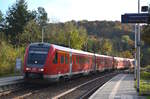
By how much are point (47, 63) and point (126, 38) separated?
122 m

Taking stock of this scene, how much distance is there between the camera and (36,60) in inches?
908

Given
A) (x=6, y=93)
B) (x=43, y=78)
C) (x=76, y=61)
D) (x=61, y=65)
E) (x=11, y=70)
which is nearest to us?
(x=6, y=93)

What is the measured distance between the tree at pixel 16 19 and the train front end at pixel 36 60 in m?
51.6

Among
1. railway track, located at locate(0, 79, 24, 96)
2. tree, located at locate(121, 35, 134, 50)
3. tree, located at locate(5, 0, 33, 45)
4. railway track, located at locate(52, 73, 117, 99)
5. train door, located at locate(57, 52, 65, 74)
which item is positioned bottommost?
railway track, located at locate(52, 73, 117, 99)

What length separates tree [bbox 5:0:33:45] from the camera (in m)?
76.8

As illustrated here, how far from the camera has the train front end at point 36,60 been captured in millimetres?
22469

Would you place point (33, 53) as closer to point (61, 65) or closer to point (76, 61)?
point (61, 65)

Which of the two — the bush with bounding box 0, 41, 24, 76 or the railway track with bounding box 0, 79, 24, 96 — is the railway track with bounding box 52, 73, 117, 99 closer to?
the railway track with bounding box 0, 79, 24, 96

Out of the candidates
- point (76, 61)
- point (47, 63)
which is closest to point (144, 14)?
point (47, 63)

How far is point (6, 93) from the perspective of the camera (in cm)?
1925

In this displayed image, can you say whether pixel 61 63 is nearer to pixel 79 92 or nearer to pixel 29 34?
pixel 79 92

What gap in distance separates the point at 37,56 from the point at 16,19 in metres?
56.8

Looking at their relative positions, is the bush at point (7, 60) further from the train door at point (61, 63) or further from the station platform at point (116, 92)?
the station platform at point (116, 92)

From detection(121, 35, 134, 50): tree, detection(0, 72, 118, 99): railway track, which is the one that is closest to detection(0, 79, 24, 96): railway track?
detection(0, 72, 118, 99): railway track
